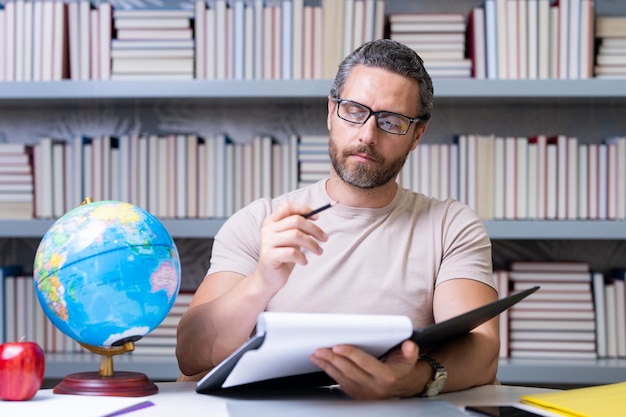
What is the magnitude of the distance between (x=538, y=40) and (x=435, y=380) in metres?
1.45

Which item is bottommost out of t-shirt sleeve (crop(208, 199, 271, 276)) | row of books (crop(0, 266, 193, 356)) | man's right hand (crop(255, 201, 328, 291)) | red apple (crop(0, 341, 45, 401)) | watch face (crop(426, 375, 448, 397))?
row of books (crop(0, 266, 193, 356))

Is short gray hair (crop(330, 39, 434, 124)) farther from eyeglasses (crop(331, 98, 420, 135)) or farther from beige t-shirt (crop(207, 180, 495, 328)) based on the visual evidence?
beige t-shirt (crop(207, 180, 495, 328))

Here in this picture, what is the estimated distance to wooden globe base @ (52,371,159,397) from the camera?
113 cm

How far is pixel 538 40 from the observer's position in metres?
2.35

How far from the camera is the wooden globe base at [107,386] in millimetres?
1130

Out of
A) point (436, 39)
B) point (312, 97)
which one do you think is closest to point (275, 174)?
point (312, 97)

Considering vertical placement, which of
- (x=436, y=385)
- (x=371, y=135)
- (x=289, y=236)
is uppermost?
(x=371, y=135)

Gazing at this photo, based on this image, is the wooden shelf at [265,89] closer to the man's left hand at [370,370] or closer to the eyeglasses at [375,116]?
the eyeglasses at [375,116]

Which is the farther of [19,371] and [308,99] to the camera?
[308,99]

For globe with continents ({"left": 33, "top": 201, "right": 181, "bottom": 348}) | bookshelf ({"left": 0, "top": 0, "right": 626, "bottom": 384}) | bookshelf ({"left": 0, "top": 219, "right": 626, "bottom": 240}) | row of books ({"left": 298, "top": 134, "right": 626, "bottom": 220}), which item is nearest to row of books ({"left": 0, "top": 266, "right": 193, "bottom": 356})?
bookshelf ({"left": 0, "top": 0, "right": 626, "bottom": 384})

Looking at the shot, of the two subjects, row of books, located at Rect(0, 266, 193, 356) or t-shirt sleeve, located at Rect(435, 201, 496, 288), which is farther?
row of books, located at Rect(0, 266, 193, 356)

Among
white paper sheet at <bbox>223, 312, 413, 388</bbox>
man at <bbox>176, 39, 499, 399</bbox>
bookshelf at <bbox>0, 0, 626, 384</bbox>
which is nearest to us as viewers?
white paper sheet at <bbox>223, 312, 413, 388</bbox>

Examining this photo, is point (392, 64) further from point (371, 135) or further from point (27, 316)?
point (27, 316)

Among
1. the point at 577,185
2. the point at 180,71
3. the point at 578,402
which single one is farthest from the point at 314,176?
the point at 578,402
